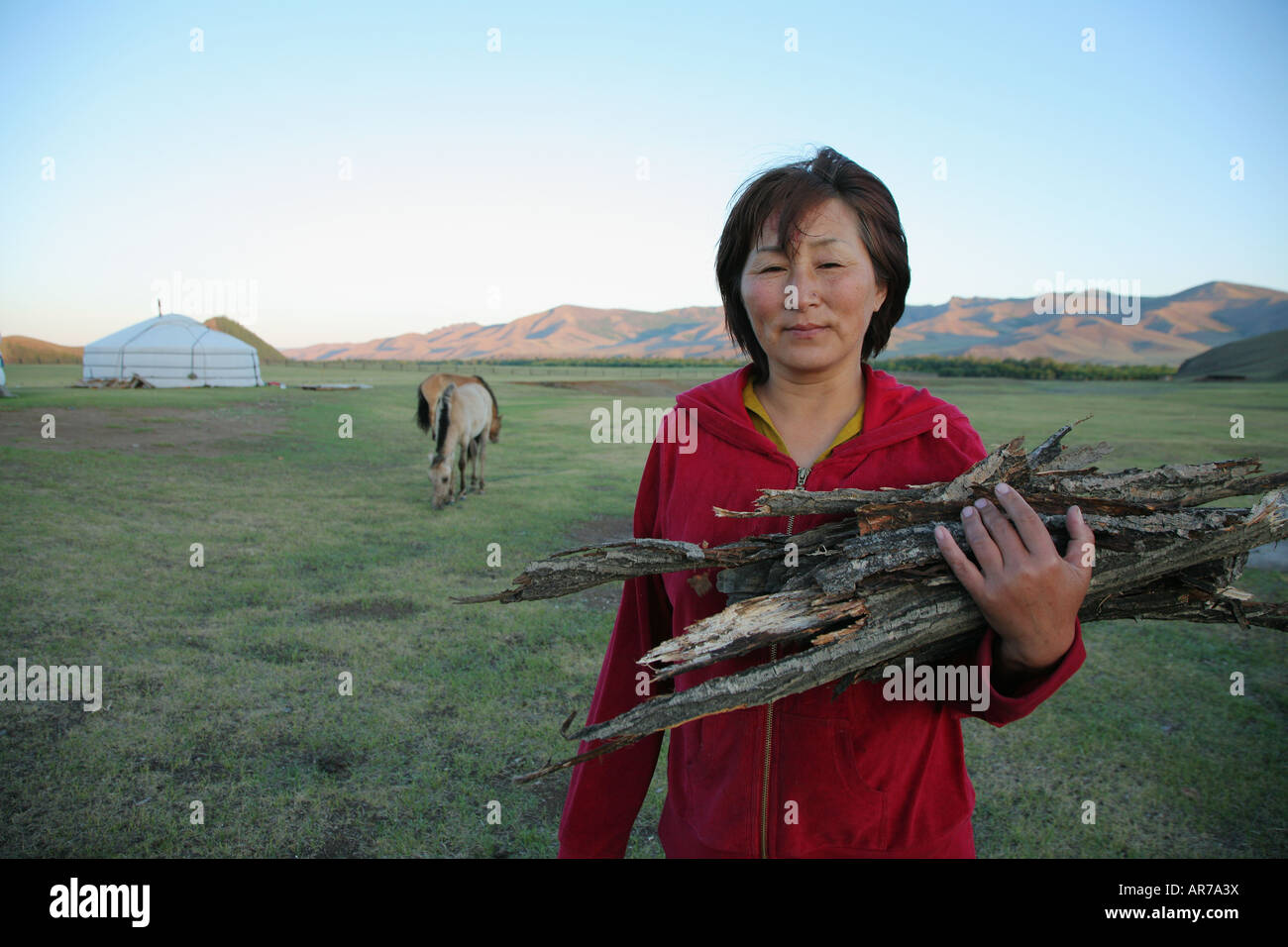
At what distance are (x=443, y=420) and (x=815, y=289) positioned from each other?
10296 millimetres

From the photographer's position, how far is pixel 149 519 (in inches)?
364

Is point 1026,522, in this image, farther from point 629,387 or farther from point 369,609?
Answer: point 629,387

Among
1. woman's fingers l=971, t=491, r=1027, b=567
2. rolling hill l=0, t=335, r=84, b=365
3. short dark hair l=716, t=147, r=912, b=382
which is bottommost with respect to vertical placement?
woman's fingers l=971, t=491, r=1027, b=567

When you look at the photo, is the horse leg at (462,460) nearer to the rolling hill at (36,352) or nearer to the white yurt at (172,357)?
the white yurt at (172,357)

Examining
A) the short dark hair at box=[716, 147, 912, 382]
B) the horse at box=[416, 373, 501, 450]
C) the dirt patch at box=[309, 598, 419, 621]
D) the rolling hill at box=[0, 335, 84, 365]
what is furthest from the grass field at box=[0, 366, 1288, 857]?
the rolling hill at box=[0, 335, 84, 365]

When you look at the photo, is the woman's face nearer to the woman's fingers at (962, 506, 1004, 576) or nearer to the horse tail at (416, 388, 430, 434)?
the woman's fingers at (962, 506, 1004, 576)

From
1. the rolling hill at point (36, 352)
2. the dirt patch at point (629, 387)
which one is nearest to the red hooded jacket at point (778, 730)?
the dirt patch at point (629, 387)

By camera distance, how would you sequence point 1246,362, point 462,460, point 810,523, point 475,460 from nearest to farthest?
point 810,523, point 462,460, point 475,460, point 1246,362

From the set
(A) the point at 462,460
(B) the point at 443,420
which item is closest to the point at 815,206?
(B) the point at 443,420

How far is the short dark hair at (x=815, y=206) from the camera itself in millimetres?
1633

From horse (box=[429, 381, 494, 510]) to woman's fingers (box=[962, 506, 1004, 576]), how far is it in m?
10.1

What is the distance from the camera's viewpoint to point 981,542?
1.36m

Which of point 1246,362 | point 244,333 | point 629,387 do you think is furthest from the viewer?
point 244,333

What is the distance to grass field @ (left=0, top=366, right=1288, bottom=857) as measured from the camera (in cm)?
367
